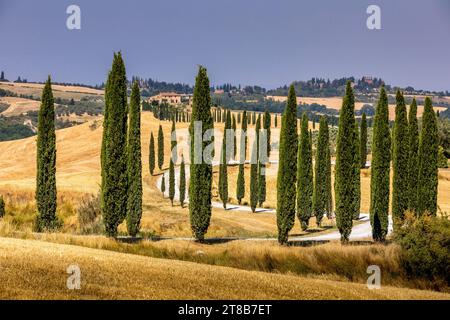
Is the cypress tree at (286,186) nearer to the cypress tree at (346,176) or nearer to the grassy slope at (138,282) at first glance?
the cypress tree at (346,176)

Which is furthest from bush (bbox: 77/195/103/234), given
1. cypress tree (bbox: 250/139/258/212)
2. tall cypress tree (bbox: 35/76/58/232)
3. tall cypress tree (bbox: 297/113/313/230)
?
cypress tree (bbox: 250/139/258/212)

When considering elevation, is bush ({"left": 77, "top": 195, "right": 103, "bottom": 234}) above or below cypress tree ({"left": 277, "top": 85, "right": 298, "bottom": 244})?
below

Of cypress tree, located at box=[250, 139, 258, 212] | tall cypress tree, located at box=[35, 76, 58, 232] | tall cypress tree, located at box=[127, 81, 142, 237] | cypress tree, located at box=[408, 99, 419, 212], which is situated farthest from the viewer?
cypress tree, located at box=[250, 139, 258, 212]

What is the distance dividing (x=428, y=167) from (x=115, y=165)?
2275 cm

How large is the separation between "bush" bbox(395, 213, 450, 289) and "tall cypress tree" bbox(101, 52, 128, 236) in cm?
1670

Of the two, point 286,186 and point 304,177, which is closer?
point 286,186

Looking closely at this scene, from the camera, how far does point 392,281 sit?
63.0ft

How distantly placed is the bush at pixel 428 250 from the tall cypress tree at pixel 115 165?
16.7 metres

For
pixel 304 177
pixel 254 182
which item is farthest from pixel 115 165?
pixel 254 182

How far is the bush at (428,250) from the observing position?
19.7m

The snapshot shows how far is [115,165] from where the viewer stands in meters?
30.7

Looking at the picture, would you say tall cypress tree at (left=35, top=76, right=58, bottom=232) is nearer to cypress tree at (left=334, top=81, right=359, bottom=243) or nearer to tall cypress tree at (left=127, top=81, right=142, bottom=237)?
tall cypress tree at (left=127, top=81, right=142, bottom=237)

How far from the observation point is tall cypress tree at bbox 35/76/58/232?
33094 millimetres

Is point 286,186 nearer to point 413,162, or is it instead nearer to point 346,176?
point 346,176
